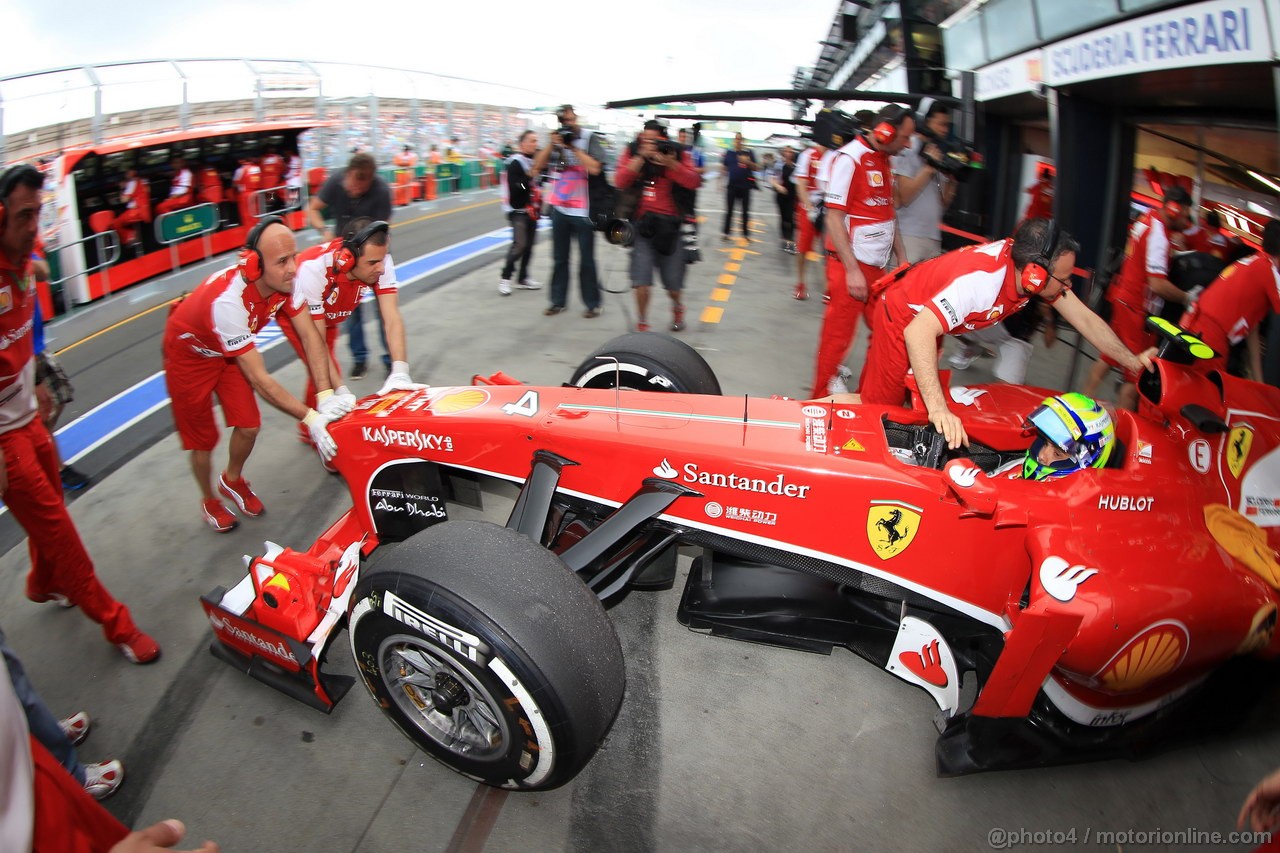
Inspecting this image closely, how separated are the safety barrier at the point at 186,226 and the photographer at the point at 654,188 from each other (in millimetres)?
5768

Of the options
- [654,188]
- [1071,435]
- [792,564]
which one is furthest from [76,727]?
[654,188]

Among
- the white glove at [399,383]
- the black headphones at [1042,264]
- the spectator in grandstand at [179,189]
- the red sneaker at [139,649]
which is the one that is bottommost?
the red sneaker at [139,649]

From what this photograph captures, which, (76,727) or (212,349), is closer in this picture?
(76,727)

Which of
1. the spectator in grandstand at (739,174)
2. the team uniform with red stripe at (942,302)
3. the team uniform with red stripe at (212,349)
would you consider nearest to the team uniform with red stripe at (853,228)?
the team uniform with red stripe at (942,302)

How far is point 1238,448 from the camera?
265 cm

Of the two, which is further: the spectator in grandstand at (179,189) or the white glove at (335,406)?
the spectator in grandstand at (179,189)

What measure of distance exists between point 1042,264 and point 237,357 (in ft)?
11.7

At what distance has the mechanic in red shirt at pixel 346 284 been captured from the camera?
145 inches

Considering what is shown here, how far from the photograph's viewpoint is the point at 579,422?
281cm

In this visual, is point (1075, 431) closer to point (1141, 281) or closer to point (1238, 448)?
point (1238, 448)

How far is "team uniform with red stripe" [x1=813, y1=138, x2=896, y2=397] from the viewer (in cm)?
452

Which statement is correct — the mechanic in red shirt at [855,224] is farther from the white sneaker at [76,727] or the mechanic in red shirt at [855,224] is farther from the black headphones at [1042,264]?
the white sneaker at [76,727]

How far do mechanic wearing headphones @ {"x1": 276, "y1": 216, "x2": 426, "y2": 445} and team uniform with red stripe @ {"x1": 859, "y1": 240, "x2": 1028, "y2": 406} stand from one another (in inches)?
90.0

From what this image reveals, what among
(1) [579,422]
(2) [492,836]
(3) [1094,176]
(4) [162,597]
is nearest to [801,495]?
(1) [579,422]
